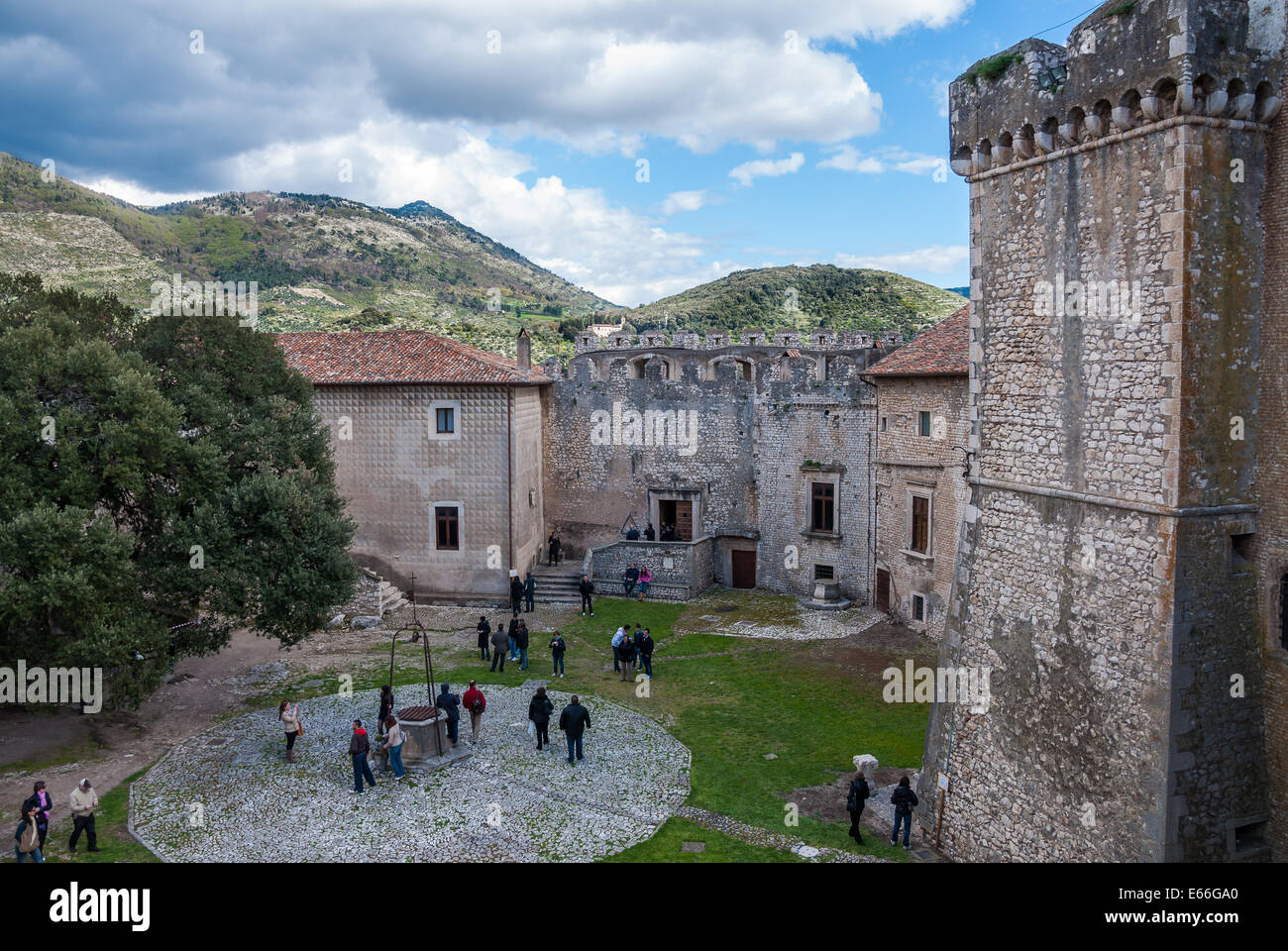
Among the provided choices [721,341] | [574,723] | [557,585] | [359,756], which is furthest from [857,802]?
[721,341]

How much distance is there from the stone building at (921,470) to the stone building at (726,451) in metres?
1.37

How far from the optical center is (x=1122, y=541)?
A: 10383mm

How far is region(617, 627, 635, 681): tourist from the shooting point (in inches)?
845

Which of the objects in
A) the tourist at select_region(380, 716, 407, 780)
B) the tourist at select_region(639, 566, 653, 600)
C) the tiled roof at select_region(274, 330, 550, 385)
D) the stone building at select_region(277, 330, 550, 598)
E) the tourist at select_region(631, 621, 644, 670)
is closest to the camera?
the tourist at select_region(380, 716, 407, 780)

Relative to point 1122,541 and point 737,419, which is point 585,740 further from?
point 737,419

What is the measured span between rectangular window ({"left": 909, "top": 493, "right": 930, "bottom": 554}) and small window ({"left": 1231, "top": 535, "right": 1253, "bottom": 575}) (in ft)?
46.5

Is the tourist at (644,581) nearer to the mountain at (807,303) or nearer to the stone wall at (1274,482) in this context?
the stone wall at (1274,482)

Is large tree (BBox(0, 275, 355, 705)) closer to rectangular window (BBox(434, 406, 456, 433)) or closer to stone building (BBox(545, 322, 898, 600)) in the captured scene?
rectangular window (BBox(434, 406, 456, 433))

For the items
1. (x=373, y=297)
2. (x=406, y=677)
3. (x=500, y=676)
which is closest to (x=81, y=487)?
(x=406, y=677)

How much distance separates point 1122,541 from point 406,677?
1668 centimetres

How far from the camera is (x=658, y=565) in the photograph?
29.8m

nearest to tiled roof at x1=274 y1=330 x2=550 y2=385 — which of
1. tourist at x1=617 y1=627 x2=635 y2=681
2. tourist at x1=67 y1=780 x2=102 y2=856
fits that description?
tourist at x1=617 y1=627 x2=635 y2=681

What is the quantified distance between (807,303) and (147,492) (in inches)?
2737

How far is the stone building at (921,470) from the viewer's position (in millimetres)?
23156
